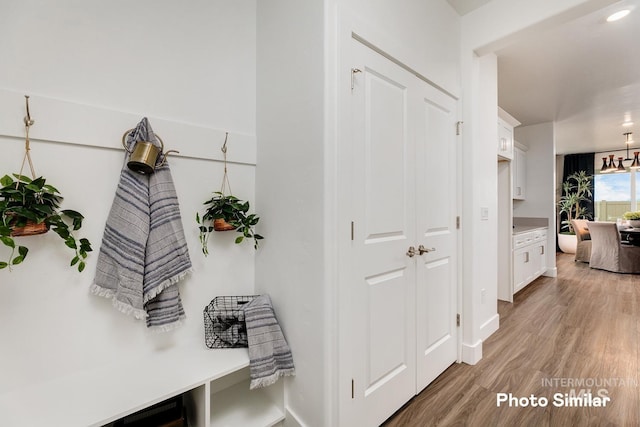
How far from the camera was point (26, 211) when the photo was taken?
0.92 metres

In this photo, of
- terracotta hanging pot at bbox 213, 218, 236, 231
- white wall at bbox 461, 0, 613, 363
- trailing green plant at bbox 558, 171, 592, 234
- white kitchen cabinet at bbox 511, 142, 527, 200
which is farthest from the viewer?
trailing green plant at bbox 558, 171, 592, 234

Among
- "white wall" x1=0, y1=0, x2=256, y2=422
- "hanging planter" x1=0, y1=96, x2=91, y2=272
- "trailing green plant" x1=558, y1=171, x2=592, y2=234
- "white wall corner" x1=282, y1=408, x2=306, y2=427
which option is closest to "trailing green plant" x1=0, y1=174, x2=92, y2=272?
"hanging planter" x1=0, y1=96, x2=91, y2=272

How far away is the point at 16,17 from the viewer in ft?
3.39

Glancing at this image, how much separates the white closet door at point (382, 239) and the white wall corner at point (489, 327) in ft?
3.67

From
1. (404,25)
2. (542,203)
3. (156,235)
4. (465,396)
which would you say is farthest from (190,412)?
(542,203)

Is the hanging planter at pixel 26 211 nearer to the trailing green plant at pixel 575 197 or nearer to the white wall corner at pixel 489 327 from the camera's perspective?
the white wall corner at pixel 489 327

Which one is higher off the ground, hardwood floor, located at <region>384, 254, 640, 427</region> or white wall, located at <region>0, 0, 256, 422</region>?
white wall, located at <region>0, 0, 256, 422</region>

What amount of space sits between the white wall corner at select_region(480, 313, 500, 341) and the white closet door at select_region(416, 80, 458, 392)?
51cm

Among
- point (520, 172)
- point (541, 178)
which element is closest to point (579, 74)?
point (520, 172)

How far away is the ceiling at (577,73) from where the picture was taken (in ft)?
7.57

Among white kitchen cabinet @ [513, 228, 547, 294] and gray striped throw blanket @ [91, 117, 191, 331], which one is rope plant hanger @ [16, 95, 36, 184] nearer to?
gray striped throw blanket @ [91, 117, 191, 331]

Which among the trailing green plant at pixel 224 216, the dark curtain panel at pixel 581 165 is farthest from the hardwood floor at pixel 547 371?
the dark curtain panel at pixel 581 165

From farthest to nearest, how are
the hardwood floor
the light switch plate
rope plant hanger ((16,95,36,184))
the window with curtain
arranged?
the window with curtain, the light switch plate, the hardwood floor, rope plant hanger ((16,95,36,184))

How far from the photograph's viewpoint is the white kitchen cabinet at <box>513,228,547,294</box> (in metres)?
3.67
